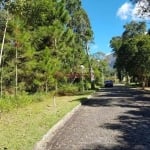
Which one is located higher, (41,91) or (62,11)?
(62,11)

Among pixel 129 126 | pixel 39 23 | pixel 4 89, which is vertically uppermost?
pixel 39 23

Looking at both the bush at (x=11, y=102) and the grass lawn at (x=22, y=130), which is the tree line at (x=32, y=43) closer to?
the bush at (x=11, y=102)

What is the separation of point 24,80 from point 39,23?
6835 millimetres

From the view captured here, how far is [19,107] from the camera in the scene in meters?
21.8

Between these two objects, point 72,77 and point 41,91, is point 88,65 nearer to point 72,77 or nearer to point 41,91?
point 72,77

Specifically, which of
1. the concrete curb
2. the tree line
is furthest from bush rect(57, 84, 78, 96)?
the concrete curb

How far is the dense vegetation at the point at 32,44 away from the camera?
23.2m

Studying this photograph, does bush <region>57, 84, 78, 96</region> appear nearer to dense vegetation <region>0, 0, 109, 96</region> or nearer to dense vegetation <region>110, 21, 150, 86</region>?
dense vegetation <region>0, 0, 109, 96</region>

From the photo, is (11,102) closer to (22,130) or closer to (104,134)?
(22,130)

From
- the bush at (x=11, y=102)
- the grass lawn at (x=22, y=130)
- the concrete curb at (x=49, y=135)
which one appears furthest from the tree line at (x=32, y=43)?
the concrete curb at (x=49, y=135)

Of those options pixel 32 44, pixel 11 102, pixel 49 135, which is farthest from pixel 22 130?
pixel 32 44

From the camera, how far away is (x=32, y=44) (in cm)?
3250

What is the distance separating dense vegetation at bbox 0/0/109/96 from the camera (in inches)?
915

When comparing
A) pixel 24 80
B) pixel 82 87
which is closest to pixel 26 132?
pixel 24 80
